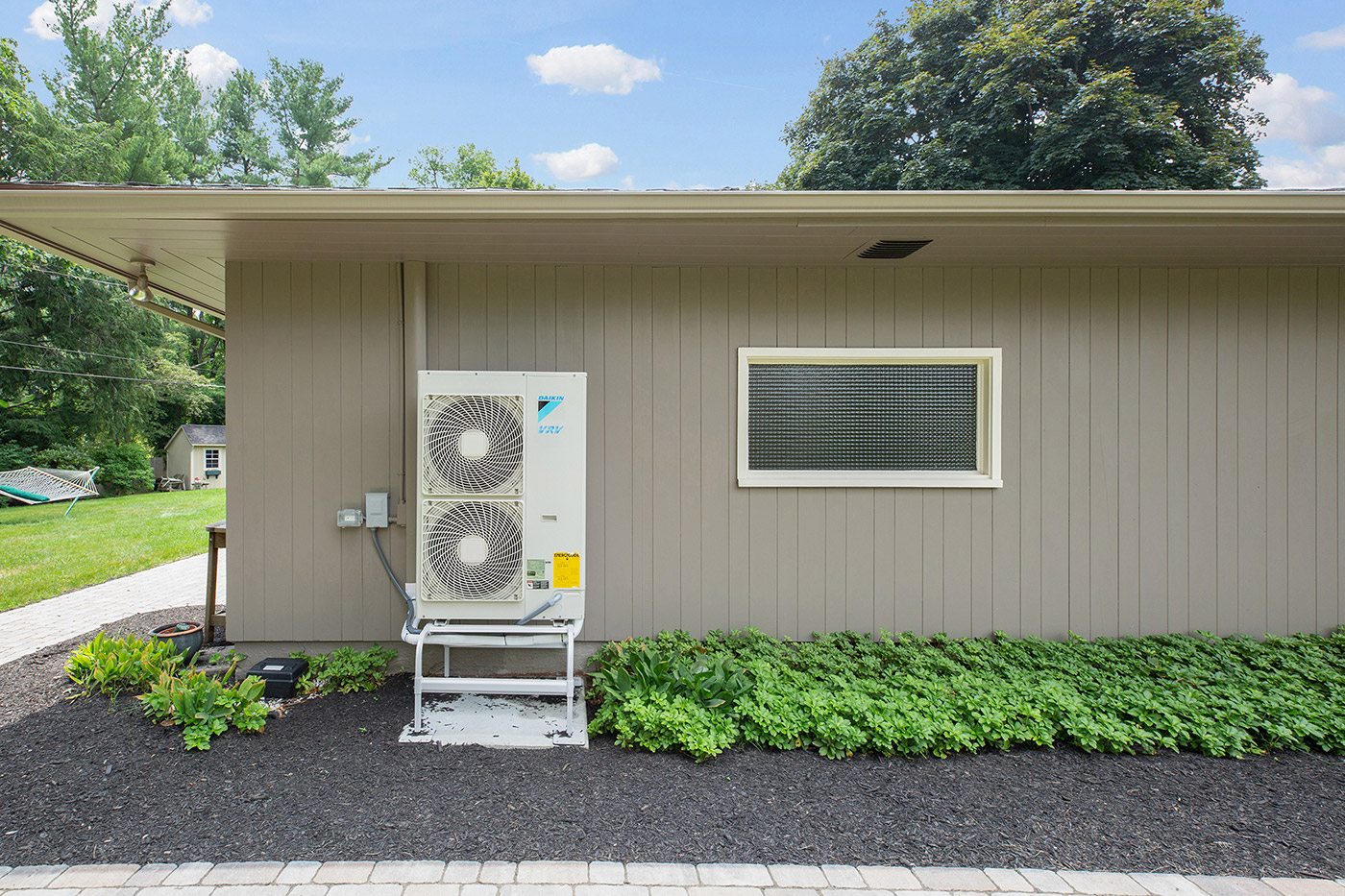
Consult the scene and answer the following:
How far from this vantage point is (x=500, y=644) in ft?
9.22

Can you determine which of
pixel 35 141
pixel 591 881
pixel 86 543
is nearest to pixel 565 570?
pixel 591 881

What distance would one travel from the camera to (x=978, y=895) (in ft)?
5.70

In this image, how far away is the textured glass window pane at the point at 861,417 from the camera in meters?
3.38

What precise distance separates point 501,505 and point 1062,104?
13.6 meters

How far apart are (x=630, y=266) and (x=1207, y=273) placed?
301cm

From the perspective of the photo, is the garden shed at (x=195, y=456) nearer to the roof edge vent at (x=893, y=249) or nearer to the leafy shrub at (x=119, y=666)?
the leafy shrub at (x=119, y=666)

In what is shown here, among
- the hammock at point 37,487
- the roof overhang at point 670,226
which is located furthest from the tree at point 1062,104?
the hammock at point 37,487

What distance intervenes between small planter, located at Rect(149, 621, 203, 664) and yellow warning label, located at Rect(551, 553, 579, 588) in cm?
191

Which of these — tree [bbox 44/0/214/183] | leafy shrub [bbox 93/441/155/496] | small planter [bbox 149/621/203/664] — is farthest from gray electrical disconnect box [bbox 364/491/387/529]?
leafy shrub [bbox 93/441/155/496]

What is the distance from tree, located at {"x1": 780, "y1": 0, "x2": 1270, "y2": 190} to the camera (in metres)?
11.4

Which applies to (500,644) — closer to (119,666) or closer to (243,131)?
(119,666)

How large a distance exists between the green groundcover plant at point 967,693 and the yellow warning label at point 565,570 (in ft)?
1.47

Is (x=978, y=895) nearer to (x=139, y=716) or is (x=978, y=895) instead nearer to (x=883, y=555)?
(x=883, y=555)

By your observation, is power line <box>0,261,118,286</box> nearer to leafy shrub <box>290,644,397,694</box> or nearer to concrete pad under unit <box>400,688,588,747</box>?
leafy shrub <box>290,644,397,694</box>
